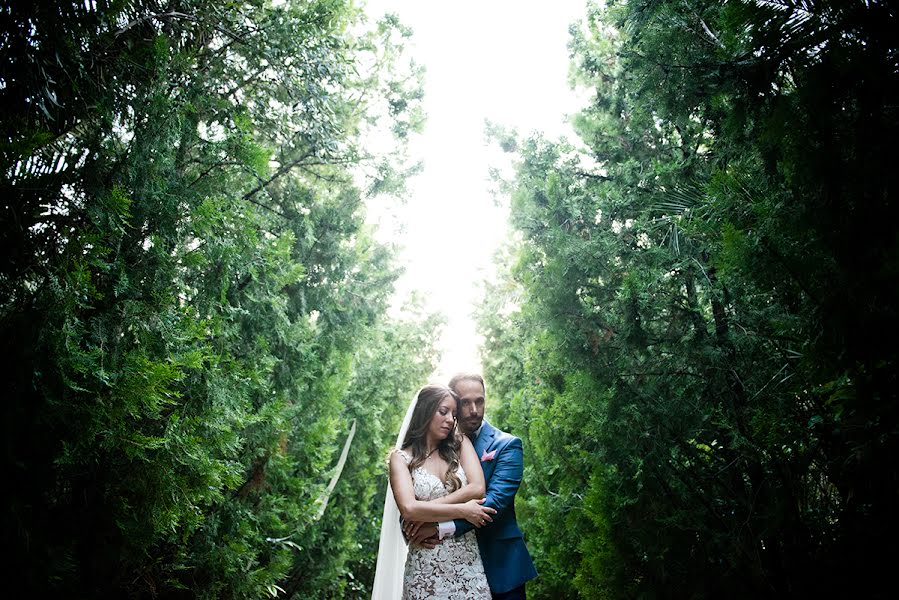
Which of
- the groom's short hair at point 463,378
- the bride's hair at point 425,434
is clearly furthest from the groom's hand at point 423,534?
the groom's short hair at point 463,378

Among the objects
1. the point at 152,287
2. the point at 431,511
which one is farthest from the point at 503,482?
the point at 152,287

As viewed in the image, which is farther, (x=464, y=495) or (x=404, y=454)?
(x=404, y=454)

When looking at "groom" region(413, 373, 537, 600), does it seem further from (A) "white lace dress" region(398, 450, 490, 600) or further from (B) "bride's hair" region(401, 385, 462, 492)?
(B) "bride's hair" region(401, 385, 462, 492)

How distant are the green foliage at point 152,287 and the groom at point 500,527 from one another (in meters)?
1.72

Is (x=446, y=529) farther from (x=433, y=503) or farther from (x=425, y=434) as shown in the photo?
(x=425, y=434)

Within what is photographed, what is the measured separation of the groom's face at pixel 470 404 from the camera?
12.7 ft

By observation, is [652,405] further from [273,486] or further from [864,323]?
[273,486]

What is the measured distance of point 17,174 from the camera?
2.83 metres

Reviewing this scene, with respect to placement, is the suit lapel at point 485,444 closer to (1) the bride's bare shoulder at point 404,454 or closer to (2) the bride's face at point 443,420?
(2) the bride's face at point 443,420

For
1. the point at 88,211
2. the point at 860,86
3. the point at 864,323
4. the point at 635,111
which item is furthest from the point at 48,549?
the point at 635,111

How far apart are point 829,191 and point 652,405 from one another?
2.36m

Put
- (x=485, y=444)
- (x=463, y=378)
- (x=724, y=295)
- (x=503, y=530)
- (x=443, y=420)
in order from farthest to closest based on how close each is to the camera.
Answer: (x=463, y=378) → (x=485, y=444) → (x=724, y=295) → (x=443, y=420) → (x=503, y=530)

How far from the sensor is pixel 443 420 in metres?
3.49

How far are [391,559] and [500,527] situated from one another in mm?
700
